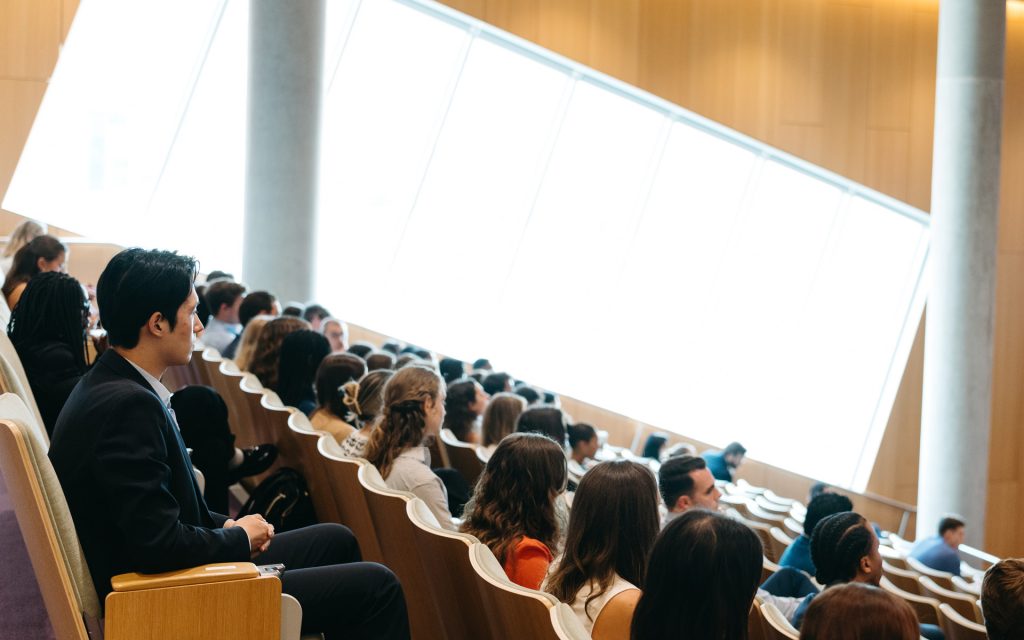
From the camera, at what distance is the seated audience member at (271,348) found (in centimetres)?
496

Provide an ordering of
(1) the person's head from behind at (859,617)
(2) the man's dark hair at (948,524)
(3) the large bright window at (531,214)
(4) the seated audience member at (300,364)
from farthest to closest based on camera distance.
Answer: (3) the large bright window at (531,214), (2) the man's dark hair at (948,524), (4) the seated audience member at (300,364), (1) the person's head from behind at (859,617)

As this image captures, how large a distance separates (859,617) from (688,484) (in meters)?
1.92

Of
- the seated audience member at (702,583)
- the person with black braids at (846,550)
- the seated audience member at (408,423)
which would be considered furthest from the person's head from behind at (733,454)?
the seated audience member at (702,583)

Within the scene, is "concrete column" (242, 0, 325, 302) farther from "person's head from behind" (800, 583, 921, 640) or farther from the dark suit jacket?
"person's head from behind" (800, 583, 921, 640)

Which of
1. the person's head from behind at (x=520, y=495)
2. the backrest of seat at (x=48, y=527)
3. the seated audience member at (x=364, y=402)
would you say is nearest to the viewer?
the backrest of seat at (x=48, y=527)

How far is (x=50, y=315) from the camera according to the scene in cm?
398

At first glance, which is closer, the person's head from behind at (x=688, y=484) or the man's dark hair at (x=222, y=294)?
the person's head from behind at (x=688, y=484)

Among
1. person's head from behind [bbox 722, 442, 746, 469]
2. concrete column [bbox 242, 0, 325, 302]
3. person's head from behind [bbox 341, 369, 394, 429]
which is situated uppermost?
concrete column [bbox 242, 0, 325, 302]

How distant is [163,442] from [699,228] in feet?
30.9

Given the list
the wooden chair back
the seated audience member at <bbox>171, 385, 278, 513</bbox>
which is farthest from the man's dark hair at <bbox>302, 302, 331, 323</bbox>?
the seated audience member at <bbox>171, 385, 278, 513</bbox>

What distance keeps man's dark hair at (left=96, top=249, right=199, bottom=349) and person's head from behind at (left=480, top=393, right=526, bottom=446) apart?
2390mm

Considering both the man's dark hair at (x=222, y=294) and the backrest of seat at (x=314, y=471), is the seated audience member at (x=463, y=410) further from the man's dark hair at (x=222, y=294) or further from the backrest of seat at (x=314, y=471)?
the man's dark hair at (x=222, y=294)

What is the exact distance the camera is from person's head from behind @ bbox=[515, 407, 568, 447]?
4.35 meters

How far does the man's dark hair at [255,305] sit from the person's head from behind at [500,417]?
185cm
